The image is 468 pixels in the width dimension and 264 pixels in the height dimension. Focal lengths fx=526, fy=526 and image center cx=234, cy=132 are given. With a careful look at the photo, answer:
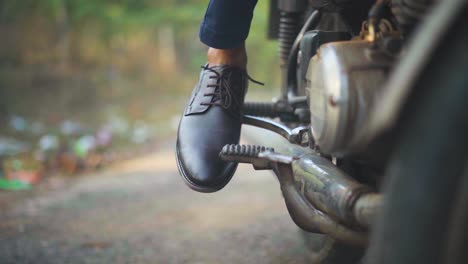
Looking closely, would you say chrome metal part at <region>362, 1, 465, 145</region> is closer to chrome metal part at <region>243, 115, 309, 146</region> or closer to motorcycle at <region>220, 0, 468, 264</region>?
motorcycle at <region>220, 0, 468, 264</region>

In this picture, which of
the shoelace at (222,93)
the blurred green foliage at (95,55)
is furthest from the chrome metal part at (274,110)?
the blurred green foliage at (95,55)

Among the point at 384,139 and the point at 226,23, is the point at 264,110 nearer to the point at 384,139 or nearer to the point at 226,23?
the point at 226,23

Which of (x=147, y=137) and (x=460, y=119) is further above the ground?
(x=460, y=119)

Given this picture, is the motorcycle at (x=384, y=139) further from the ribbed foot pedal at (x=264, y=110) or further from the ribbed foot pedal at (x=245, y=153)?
the ribbed foot pedal at (x=264, y=110)

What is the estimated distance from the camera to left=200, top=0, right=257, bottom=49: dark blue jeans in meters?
1.27

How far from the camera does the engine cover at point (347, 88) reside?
30.0 inches

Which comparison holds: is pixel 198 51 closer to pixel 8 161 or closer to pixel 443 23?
pixel 8 161

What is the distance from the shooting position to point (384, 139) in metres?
0.61

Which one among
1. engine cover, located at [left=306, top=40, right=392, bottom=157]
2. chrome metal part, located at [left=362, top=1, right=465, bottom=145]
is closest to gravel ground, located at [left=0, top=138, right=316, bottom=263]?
engine cover, located at [left=306, top=40, right=392, bottom=157]

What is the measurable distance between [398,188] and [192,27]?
774cm

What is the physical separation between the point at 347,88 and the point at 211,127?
1.87ft

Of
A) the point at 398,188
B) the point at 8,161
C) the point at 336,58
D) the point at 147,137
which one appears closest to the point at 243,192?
the point at 8,161

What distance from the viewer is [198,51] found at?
9016 millimetres

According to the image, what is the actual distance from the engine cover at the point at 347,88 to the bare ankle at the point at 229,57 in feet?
1.85
